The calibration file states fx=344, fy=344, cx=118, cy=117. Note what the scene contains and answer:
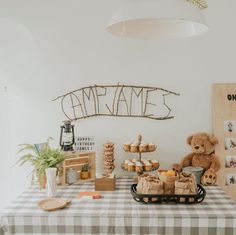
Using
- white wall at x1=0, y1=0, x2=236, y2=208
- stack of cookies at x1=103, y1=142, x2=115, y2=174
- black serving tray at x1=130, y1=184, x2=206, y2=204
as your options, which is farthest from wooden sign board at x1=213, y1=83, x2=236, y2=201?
stack of cookies at x1=103, y1=142, x2=115, y2=174

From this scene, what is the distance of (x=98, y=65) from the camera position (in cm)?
244

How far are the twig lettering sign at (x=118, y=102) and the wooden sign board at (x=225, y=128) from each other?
1.00ft

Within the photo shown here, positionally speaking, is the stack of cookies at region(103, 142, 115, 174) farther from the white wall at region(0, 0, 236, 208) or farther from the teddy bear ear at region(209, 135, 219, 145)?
the teddy bear ear at region(209, 135, 219, 145)

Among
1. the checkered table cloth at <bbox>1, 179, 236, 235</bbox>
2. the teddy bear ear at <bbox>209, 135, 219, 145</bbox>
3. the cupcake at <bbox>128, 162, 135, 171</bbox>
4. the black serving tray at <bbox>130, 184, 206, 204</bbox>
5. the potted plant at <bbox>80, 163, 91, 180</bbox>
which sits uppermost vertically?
the teddy bear ear at <bbox>209, 135, 219, 145</bbox>

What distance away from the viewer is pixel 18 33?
95.8 inches

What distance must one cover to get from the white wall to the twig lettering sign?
0.04 m

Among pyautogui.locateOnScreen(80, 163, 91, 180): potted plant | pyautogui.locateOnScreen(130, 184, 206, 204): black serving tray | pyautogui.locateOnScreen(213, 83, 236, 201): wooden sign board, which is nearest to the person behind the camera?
pyautogui.locateOnScreen(130, 184, 206, 204): black serving tray

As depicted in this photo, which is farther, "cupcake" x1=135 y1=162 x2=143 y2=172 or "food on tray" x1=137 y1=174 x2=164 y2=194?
"cupcake" x1=135 y1=162 x2=143 y2=172

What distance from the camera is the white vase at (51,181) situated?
6.54 feet

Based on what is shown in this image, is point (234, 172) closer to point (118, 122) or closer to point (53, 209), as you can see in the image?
point (118, 122)

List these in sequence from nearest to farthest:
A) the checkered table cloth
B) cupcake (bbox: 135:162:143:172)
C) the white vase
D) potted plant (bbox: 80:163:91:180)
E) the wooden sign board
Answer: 1. the checkered table cloth
2. the white vase
3. cupcake (bbox: 135:162:143:172)
4. potted plant (bbox: 80:163:91:180)
5. the wooden sign board

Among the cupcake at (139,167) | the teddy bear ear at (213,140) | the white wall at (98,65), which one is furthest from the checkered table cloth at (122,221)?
the white wall at (98,65)

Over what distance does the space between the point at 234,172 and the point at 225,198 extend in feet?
1.69

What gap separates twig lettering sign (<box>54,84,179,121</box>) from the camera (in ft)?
8.00
